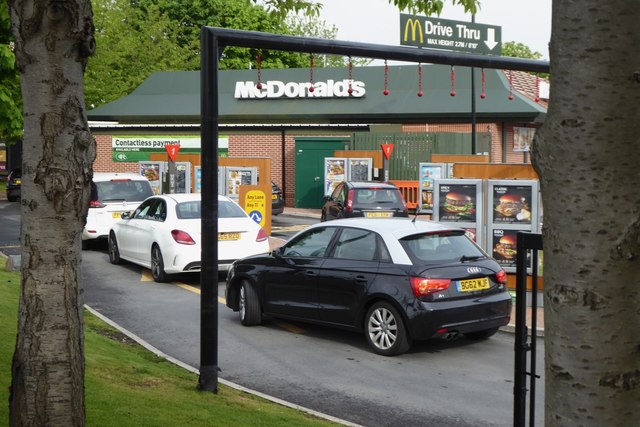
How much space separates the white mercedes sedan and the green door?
20.1 metres

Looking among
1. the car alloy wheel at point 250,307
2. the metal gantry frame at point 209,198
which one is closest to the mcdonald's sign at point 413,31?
the car alloy wheel at point 250,307

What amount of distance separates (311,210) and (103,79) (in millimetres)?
21368

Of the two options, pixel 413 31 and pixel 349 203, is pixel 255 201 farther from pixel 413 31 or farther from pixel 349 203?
pixel 413 31

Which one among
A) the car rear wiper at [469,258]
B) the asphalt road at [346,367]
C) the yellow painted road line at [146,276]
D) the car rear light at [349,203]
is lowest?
the asphalt road at [346,367]

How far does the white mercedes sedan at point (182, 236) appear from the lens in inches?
596

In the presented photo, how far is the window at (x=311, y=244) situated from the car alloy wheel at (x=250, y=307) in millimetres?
741

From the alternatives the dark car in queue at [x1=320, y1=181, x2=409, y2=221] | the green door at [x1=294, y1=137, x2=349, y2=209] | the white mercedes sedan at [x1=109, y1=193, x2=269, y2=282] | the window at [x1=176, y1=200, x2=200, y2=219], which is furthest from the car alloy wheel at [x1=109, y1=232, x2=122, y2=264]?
the green door at [x1=294, y1=137, x2=349, y2=209]

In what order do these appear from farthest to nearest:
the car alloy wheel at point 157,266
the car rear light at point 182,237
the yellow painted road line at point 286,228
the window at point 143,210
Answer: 1. the yellow painted road line at point 286,228
2. the window at point 143,210
3. the car alloy wheel at point 157,266
4. the car rear light at point 182,237

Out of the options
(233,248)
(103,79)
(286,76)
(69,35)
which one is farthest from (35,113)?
(103,79)

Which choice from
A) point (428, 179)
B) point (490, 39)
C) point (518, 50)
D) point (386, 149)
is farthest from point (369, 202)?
point (518, 50)

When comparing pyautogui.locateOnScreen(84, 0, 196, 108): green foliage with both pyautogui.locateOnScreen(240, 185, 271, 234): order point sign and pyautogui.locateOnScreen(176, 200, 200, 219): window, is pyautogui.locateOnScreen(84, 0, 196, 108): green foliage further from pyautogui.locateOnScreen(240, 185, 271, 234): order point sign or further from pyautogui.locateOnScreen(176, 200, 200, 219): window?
pyautogui.locateOnScreen(176, 200, 200, 219): window

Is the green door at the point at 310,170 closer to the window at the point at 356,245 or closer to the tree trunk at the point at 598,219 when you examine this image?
the window at the point at 356,245

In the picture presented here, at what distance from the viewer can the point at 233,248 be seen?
Result: 15.5m

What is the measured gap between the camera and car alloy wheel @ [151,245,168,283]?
15.6m
